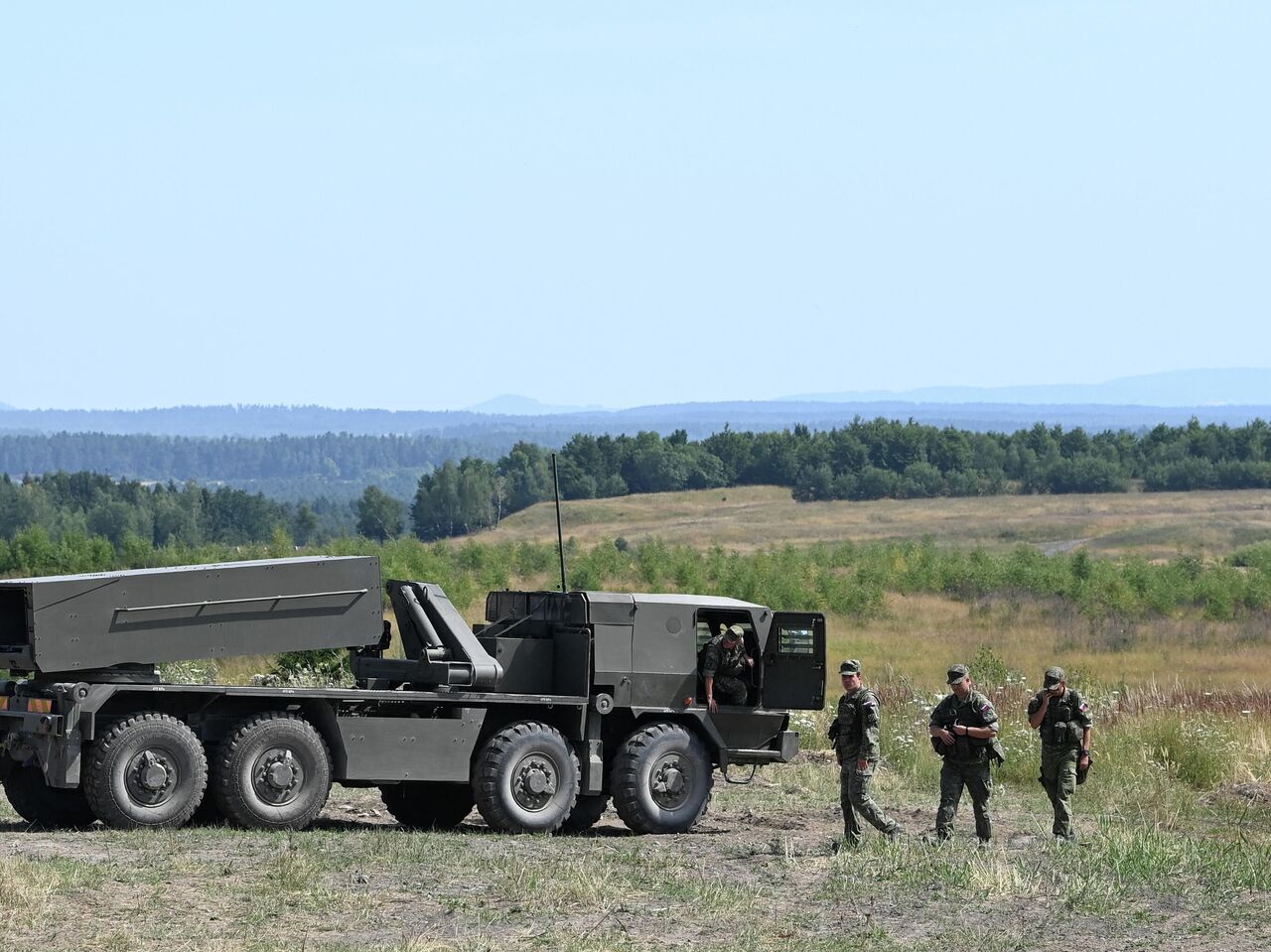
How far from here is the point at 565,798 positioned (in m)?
16.5

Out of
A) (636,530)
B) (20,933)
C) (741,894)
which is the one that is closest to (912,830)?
(741,894)

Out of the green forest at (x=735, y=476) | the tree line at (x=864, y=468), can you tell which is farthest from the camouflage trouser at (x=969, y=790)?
the tree line at (x=864, y=468)

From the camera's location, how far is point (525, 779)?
1627cm

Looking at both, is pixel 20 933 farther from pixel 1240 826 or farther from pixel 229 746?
pixel 1240 826

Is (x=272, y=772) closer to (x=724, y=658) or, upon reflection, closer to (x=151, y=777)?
(x=151, y=777)

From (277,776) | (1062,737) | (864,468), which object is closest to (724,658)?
(1062,737)

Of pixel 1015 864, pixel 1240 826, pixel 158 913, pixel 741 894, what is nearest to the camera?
pixel 158 913

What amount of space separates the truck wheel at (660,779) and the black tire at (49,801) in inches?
176

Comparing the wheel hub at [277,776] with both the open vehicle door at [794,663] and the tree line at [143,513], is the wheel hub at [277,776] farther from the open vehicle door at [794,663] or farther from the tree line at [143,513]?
the tree line at [143,513]

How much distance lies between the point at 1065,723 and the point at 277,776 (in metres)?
6.50

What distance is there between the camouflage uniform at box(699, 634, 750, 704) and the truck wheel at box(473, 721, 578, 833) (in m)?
1.52

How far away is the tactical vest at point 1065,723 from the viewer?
52.3ft

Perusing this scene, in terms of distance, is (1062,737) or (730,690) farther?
(730,690)

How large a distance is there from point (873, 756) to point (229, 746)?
515 centimetres
